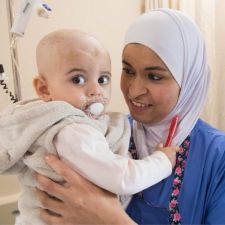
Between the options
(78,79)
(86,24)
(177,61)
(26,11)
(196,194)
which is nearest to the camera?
(78,79)

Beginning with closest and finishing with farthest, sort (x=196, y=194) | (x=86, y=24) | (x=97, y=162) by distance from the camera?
(x=97, y=162)
(x=196, y=194)
(x=86, y=24)

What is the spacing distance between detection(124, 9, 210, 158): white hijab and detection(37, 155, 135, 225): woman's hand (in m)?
0.30

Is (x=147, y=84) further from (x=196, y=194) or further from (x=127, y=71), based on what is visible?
(x=196, y=194)

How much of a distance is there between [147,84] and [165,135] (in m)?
0.23

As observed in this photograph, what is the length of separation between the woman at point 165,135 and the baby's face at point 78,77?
0.23m

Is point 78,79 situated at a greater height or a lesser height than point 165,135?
greater

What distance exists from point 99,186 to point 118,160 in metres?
0.12

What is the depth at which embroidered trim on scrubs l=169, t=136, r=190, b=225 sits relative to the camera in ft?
3.56

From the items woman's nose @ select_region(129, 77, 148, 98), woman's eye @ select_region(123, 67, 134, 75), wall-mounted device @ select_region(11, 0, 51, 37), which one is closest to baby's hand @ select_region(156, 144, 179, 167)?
woman's nose @ select_region(129, 77, 148, 98)

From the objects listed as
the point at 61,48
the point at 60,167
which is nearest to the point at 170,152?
the point at 60,167

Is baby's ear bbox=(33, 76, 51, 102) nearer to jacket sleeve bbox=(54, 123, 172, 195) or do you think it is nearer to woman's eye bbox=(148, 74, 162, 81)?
jacket sleeve bbox=(54, 123, 172, 195)

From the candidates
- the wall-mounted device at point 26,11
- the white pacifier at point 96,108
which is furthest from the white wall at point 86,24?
the white pacifier at point 96,108

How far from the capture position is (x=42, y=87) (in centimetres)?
103

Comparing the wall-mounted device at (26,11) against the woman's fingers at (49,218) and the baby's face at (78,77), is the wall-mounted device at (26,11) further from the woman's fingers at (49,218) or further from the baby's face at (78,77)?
the woman's fingers at (49,218)
